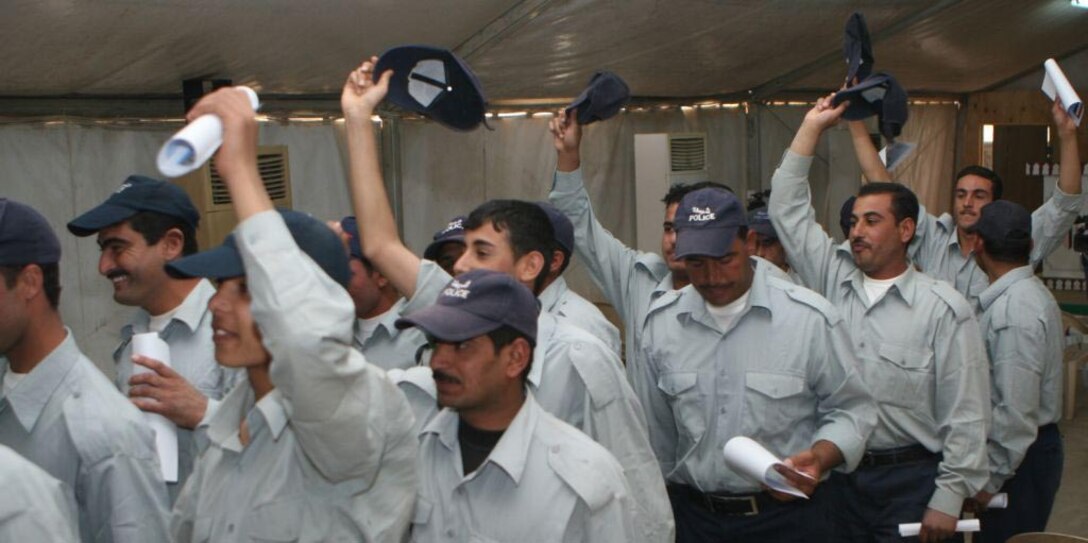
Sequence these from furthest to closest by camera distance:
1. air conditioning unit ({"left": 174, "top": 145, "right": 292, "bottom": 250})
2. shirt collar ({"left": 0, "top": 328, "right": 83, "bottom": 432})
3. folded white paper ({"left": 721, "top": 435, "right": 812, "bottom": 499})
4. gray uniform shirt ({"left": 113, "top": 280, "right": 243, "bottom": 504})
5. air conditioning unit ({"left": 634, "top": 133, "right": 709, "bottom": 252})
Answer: air conditioning unit ({"left": 634, "top": 133, "right": 709, "bottom": 252})
air conditioning unit ({"left": 174, "top": 145, "right": 292, "bottom": 250})
gray uniform shirt ({"left": 113, "top": 280, "right": 243, "bottom": 504})
folded white paper ({"left": 721, "top": 435, "right": 812, "bottom": 499})
shirt collar ({"left": 0, "top": 328, "right": 83, "bottom": 432})

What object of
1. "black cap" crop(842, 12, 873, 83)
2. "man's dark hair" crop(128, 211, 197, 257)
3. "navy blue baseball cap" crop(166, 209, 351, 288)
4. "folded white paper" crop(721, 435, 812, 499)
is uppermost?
"black cap" crop(842, 12, 873, 83)

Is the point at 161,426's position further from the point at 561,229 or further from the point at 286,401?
the point at 561,229

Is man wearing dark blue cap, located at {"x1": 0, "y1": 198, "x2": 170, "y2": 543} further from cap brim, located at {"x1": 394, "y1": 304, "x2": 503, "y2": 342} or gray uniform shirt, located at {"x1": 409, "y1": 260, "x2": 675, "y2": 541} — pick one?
gray uniform shirt, located at {"x1": 409, "y1": 260, "x2": 675, "y2": 541}

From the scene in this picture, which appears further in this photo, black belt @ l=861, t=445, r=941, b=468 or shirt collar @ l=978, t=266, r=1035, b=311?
shirt collar @ l=978, t=266, r=1035, b=311

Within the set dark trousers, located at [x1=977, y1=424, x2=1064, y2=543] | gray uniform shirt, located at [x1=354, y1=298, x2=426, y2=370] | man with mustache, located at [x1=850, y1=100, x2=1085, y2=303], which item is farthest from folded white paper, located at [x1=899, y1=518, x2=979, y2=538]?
gray uniform shirt, located at [x1=354, y1=298, x2=426, y2=370]

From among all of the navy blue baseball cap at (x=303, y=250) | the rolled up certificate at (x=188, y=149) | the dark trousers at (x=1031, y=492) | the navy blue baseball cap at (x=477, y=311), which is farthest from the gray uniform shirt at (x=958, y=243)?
the rolled up certificate at (x=188, y=149)

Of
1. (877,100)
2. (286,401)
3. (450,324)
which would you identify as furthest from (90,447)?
(877,100)

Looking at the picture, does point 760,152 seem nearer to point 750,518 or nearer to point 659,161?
point 659,161

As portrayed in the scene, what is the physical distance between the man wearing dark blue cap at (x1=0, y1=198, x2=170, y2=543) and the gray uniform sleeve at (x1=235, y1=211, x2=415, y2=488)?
1.79 feet

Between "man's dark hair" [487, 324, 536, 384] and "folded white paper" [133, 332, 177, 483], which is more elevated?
"man's dark hair" [487, 324, 536, 384]

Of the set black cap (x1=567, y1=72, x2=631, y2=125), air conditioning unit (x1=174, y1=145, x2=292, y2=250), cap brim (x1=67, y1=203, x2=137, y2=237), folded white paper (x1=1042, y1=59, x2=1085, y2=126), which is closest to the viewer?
cap brim (x1=67, y1=203, x2=137, y2=237)

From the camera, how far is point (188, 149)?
1.73 metres

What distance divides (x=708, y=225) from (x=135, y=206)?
1558 millimetres

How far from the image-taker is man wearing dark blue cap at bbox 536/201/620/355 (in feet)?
11.0
